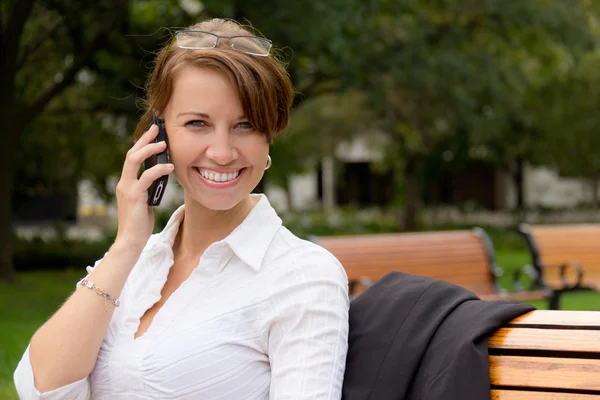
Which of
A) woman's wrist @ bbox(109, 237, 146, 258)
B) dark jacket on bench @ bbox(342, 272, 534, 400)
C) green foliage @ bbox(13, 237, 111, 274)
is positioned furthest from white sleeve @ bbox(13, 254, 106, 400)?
green foliage @ bbox(13, 237, 111, 274)

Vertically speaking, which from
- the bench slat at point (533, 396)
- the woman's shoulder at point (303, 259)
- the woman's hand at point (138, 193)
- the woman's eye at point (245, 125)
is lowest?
the bench slat at point (533, 396)

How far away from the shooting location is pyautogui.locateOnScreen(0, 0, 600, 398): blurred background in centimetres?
Answer: 1295

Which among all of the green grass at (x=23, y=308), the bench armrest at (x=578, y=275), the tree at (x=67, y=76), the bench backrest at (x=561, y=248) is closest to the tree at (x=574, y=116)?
the tree at (x=67, y=76)

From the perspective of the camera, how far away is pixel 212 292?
229 centimetres

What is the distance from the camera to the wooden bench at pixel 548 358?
76.4 inches

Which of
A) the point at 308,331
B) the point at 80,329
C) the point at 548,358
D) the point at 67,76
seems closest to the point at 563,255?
the point at 548,358

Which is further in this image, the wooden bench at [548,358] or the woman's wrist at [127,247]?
the woman's wrist at [127,247]

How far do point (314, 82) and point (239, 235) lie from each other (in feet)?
53.1

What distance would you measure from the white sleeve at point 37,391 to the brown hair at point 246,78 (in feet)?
2.58

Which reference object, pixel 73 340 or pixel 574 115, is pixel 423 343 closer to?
pixel 73 340

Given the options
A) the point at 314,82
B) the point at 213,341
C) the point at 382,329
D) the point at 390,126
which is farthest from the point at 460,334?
the point at 390,126

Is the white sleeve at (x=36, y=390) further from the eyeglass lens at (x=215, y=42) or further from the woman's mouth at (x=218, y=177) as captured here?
the eyeglass lens at (x=215, y=42)

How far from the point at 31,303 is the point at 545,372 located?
38.2 feet

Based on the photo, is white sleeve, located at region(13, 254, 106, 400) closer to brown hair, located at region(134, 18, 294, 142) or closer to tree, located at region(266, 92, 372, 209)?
brown hair, located at region(134, 18, 294, 142)
